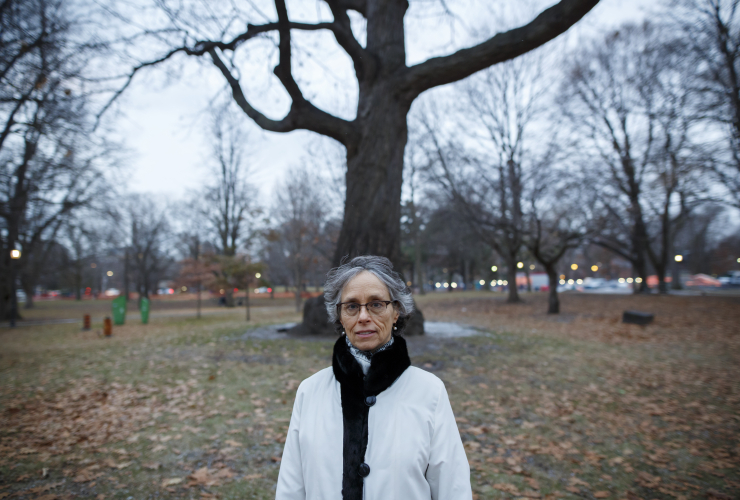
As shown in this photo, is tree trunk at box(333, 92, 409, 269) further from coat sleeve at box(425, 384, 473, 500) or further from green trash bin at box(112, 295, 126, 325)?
green trash bin at box(112, 295, 126, 325)

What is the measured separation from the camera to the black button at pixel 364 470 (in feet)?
5.32

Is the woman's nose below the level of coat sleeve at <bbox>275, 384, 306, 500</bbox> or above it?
above

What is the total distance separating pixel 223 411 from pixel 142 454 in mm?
1216

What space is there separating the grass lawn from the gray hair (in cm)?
225

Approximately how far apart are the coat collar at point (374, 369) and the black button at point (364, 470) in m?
0.28

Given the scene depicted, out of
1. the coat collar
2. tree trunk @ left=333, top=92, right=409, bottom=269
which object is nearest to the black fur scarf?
the coat collar

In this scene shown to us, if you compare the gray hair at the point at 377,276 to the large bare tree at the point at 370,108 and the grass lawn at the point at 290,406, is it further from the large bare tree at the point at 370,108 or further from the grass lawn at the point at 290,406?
the large bare tree at the point at 370,108

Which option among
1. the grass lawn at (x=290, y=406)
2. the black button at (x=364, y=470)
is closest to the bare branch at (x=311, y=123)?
the grass lawn at (x=290, y=406)

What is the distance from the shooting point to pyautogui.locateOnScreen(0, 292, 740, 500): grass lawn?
3584mm

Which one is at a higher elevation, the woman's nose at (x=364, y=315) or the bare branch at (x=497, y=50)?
the bare branch at (x=497, y=50)

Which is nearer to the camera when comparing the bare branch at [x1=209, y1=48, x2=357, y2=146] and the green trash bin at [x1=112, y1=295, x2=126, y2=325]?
the bare branch at [x1=209, y1=48, x2=357, y2=146]

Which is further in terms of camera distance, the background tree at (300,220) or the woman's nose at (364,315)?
the background tree at (300,220)

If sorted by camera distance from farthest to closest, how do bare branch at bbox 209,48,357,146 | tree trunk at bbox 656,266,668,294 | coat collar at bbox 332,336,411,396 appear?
tree trunk at bbox 656,266,668,294, bare branch at bbox 209,48,357,146, coat collar at bbox 332,336,411,396

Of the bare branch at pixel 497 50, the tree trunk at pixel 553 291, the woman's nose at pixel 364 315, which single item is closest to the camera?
the woman's nose at pixel 364 315
